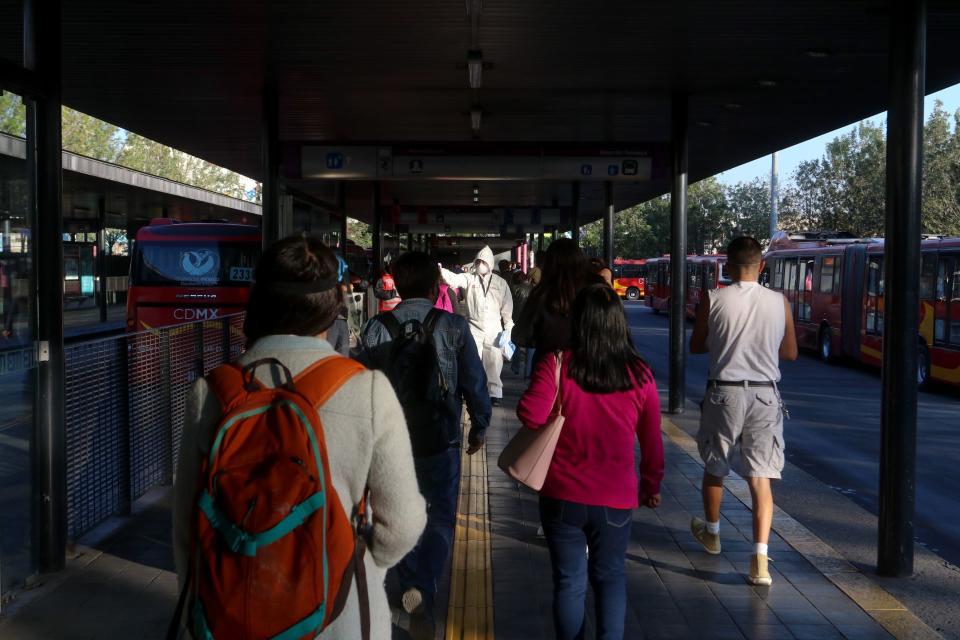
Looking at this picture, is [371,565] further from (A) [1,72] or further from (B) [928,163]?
(B) [928,163]

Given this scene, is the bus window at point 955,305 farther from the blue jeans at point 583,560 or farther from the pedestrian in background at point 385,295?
the blue jeans at point 583,560

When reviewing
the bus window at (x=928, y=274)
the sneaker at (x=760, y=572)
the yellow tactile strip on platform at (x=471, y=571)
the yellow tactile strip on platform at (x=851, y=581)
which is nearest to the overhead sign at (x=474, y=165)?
the bus window at (x=928, y=274)

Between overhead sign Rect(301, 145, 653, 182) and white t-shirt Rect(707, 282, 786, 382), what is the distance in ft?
28.9

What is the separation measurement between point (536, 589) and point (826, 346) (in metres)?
18.7

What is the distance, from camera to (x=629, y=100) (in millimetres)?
13000

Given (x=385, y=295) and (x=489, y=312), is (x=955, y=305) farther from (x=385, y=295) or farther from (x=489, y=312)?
(x=489, y=312)

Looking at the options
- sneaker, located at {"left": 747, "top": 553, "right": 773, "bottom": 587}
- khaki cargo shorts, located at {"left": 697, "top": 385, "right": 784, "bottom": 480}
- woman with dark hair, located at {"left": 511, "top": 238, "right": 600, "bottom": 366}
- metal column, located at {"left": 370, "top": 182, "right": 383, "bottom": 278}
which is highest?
metal column, located at {"left": 370, "top": 182, "right": 383, "bottom": 278}

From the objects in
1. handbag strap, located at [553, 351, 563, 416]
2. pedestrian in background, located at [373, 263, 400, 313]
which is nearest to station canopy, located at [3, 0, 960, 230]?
pedestrian in background, located at [373, 263, 400, 313]

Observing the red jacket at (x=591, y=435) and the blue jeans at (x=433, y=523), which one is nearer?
the red jacket at (x=591, y=435)

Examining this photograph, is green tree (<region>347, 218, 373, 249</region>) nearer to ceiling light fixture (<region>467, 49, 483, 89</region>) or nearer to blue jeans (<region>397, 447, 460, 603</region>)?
ceiling light fixture (<region>467, 49, 483, 89</region>)

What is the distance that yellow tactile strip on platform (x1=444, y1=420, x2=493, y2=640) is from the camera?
504 cm

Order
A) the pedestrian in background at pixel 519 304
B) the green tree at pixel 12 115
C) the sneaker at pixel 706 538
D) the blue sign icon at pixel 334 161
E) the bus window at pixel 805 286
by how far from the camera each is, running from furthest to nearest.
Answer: the bus window at pixel 805 286 → the pedestrian in background at pixel 519 304 → the blue sign icon at pixel 334 161 → the sneaker at pixel 706 538 → the green tree at pixel 12 115

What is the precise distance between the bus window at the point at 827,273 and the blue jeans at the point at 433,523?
19769mm

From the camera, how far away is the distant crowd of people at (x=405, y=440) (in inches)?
88.4
